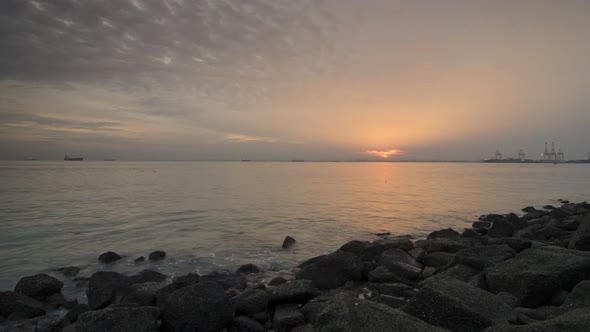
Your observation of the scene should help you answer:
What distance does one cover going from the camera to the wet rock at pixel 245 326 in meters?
6.65

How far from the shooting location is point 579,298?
5.89 meters

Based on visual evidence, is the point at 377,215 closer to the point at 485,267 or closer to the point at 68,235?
the point at 485,267

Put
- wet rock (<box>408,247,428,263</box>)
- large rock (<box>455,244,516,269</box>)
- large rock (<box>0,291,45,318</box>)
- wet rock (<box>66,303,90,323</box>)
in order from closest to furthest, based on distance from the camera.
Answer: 1. wet rock (<box>66,303,90,323</box>)
2. large rock (<box>0,291,45,318</box>)
3. large rock (<box>455,244,516,269</box>)
4. wet rock (<box>408,247,428,263</box>)

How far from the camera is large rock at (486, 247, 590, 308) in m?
6.88

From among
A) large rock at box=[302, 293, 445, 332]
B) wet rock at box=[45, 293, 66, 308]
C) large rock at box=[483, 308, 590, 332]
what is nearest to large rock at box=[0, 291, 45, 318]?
wet rock at box=[45, 293, 66, 308]

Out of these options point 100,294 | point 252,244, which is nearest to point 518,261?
point 100,294

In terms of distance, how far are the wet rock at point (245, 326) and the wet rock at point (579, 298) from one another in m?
5.59

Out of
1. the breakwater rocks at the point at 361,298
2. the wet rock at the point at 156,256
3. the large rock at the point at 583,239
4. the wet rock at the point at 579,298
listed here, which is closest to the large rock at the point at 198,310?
the breakwater rocks at the point at 361,298

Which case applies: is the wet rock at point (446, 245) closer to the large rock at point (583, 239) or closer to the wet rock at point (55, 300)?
the large rock at point (583, 239)

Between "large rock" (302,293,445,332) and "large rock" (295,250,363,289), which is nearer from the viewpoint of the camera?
"large rock" (302,293,445,332)

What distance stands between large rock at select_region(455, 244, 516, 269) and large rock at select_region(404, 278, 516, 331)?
3.11 meters

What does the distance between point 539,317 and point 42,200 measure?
4111cm

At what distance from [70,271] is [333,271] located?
9691mm

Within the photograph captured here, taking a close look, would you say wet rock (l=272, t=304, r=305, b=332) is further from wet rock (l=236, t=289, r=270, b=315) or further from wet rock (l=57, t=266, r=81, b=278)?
wet rock (l=57, t=266, r=81, b=278)
